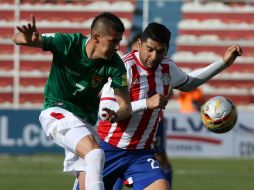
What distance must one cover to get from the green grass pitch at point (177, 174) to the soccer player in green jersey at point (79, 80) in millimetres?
4983

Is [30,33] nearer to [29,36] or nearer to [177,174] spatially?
[29,36]

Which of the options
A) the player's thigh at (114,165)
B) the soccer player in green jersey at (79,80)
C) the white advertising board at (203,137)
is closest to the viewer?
the soccer player in green jersey at (79,80)

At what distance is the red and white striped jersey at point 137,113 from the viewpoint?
27.1ft

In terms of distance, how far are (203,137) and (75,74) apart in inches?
432

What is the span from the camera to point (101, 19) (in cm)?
758

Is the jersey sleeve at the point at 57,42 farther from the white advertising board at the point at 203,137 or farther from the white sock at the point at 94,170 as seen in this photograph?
the white advertising board at the point at 203,137

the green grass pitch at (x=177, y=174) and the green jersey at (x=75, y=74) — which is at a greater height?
the green jersey at (x=75, y=74)

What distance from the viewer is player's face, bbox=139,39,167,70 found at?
314 inches

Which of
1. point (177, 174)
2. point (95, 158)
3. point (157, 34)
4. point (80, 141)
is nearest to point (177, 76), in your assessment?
point (157, 34)

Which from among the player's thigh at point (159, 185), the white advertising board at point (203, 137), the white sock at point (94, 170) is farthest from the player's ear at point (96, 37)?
the white advertising board at point (203, 137)

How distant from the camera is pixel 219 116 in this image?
863cm

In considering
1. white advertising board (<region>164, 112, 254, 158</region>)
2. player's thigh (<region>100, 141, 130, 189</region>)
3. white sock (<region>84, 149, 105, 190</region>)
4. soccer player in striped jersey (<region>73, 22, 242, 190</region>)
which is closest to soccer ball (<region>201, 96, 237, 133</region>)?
soccer player in striped jersey (<region>73, 22, 242, 190</region>)

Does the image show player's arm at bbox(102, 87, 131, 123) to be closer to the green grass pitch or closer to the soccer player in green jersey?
the soccer player in green jersey

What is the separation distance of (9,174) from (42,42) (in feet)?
25.6
